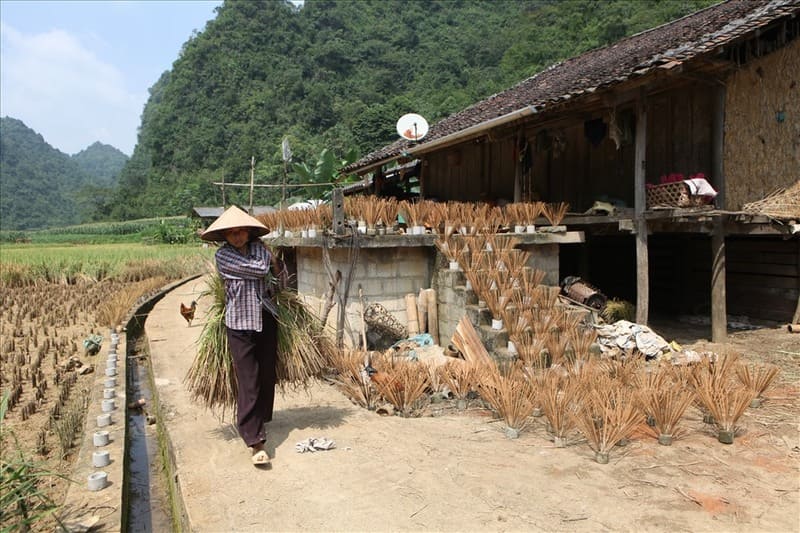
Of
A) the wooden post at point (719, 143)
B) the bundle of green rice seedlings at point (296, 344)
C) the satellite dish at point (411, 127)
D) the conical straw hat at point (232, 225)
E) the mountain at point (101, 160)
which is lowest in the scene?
the bundle of green rice seedlings at point (296, 344)

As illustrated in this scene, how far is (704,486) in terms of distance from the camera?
Answer: 3.24 m

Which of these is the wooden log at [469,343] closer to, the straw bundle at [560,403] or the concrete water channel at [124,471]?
the straw bundle at [560,403]

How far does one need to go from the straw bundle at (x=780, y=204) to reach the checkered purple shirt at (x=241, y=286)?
6.81m

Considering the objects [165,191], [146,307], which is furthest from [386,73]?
[146,307]

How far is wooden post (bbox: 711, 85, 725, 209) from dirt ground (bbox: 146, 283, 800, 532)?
3499mm

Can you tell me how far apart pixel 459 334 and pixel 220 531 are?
11.8ft

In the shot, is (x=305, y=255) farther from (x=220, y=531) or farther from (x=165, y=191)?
(x=165, y=191)

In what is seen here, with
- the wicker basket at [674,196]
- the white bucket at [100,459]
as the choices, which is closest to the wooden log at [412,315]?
the wicker basket at [674,196]

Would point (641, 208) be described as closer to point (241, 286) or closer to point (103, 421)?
point (241, 286)

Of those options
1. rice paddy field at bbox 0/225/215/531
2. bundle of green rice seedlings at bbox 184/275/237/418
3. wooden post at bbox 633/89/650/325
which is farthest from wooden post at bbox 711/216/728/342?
rice paddy field at bbox 0/225/215/531

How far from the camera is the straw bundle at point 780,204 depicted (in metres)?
7.44

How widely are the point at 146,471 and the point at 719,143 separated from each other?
7.86 metres

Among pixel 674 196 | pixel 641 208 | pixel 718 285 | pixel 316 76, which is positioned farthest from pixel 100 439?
pixel 316 76

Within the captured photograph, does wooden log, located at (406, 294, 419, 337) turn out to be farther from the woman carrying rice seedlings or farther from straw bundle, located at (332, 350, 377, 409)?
the woman carrying rice seedlings
